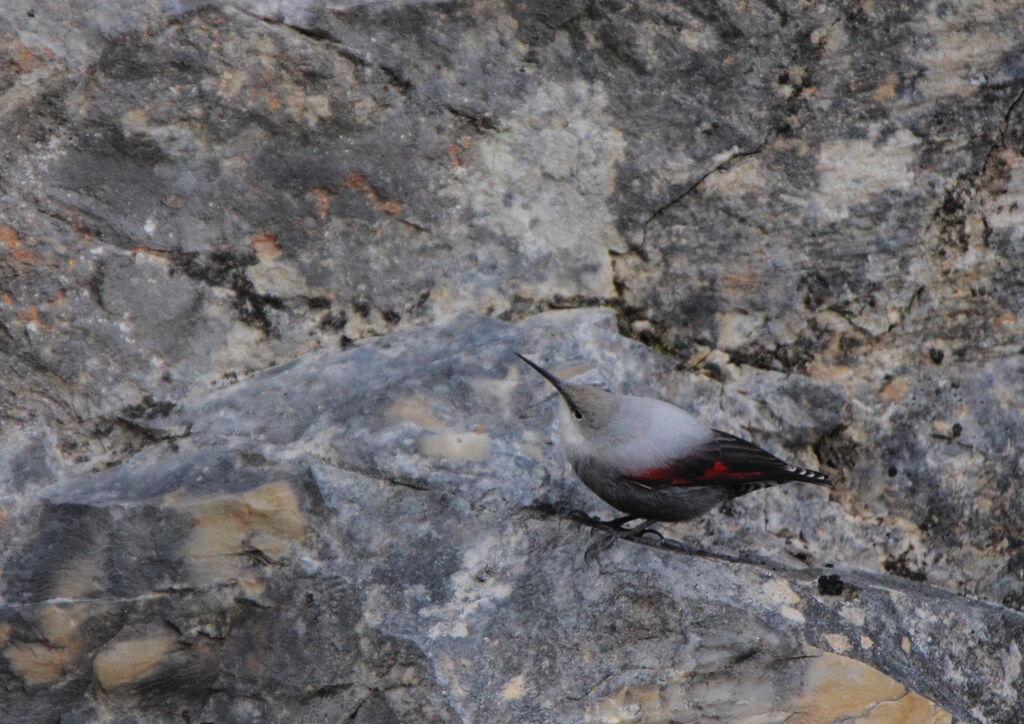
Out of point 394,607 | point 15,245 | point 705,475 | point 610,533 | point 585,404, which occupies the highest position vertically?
point 15,245

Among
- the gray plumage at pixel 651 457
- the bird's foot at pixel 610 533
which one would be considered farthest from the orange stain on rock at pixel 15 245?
the bird's foot at pixel 610 533

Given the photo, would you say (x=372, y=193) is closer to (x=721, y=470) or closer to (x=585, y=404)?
(x=585, y=404)

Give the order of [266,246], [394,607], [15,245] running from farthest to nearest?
[266,246] → [15,245] → [394,607]

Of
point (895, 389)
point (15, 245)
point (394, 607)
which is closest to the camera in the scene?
point (394, 607)

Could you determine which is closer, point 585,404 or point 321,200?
point 585,404

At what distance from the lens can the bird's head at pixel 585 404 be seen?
320 cm

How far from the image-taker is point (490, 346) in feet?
11.4

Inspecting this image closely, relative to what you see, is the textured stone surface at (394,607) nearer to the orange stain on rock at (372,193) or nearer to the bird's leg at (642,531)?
the bird's leg at (642,531)

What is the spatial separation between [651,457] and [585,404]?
0.85 feet

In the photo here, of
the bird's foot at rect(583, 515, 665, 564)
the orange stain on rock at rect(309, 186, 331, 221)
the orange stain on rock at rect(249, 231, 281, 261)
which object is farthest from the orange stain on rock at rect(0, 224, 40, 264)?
Answer: the bird's foot at rect(583, 515, 665, 564)

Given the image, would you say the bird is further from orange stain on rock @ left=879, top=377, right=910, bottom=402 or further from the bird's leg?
orange stain on rock @ left=879, top=377, right=910, bottom=402

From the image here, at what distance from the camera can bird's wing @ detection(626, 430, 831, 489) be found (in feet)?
10.4

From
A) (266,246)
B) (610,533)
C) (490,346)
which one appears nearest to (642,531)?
(610,533)

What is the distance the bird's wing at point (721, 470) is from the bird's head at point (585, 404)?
20 centimetres
